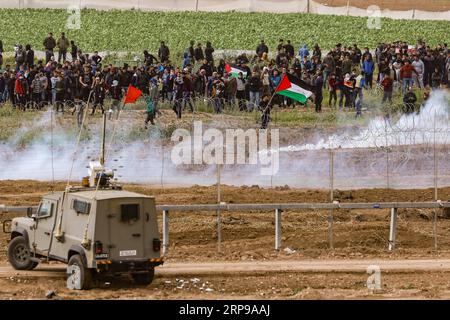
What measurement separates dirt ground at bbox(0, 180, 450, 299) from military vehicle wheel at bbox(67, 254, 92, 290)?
7.3 inches

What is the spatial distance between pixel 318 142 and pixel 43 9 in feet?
92.2

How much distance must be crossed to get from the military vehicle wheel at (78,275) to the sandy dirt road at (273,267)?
159cm

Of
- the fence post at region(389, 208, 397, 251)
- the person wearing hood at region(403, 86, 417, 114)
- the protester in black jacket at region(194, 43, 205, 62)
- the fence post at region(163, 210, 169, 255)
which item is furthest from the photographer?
the protester in black jacket at region(194, 43, 205, 62)

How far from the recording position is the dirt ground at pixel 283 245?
25844mm

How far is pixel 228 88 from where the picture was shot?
151 ft

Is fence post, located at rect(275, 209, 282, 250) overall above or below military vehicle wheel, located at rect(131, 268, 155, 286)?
above

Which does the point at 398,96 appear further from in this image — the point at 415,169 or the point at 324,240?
the point at 324,240

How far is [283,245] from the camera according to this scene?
31109 millimetres

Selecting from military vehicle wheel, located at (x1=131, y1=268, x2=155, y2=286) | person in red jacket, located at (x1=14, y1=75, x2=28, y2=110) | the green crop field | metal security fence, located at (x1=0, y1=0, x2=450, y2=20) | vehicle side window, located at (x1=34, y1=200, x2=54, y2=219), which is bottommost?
military vehicle wheel, located at (x1=131, y1=268, x2=155, y2=286)

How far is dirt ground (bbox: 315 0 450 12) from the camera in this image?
71.1 metres

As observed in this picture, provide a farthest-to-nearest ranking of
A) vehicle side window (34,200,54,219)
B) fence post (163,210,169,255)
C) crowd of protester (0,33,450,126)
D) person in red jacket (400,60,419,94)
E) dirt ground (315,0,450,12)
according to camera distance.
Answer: dirt ground (315,0,450,12)
person in red jacket (400,60,419,94)
crowd of protester (0,33,450,126)
fence post (163,210,169,255)
vehicle side window (34,200,54,219)

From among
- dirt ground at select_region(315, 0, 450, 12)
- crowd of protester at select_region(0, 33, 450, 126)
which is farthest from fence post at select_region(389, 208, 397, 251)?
dirt ground at select_region(315, 0, 450, 12)

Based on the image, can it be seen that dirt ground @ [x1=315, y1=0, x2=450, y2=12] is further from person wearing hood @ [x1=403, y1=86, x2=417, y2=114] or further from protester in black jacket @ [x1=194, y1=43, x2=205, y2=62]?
person wearing hood @ [x1=403, y1=86, x2=417, y2=114]

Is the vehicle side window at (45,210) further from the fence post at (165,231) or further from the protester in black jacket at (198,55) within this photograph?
the protester in black jacket at (198,55)
